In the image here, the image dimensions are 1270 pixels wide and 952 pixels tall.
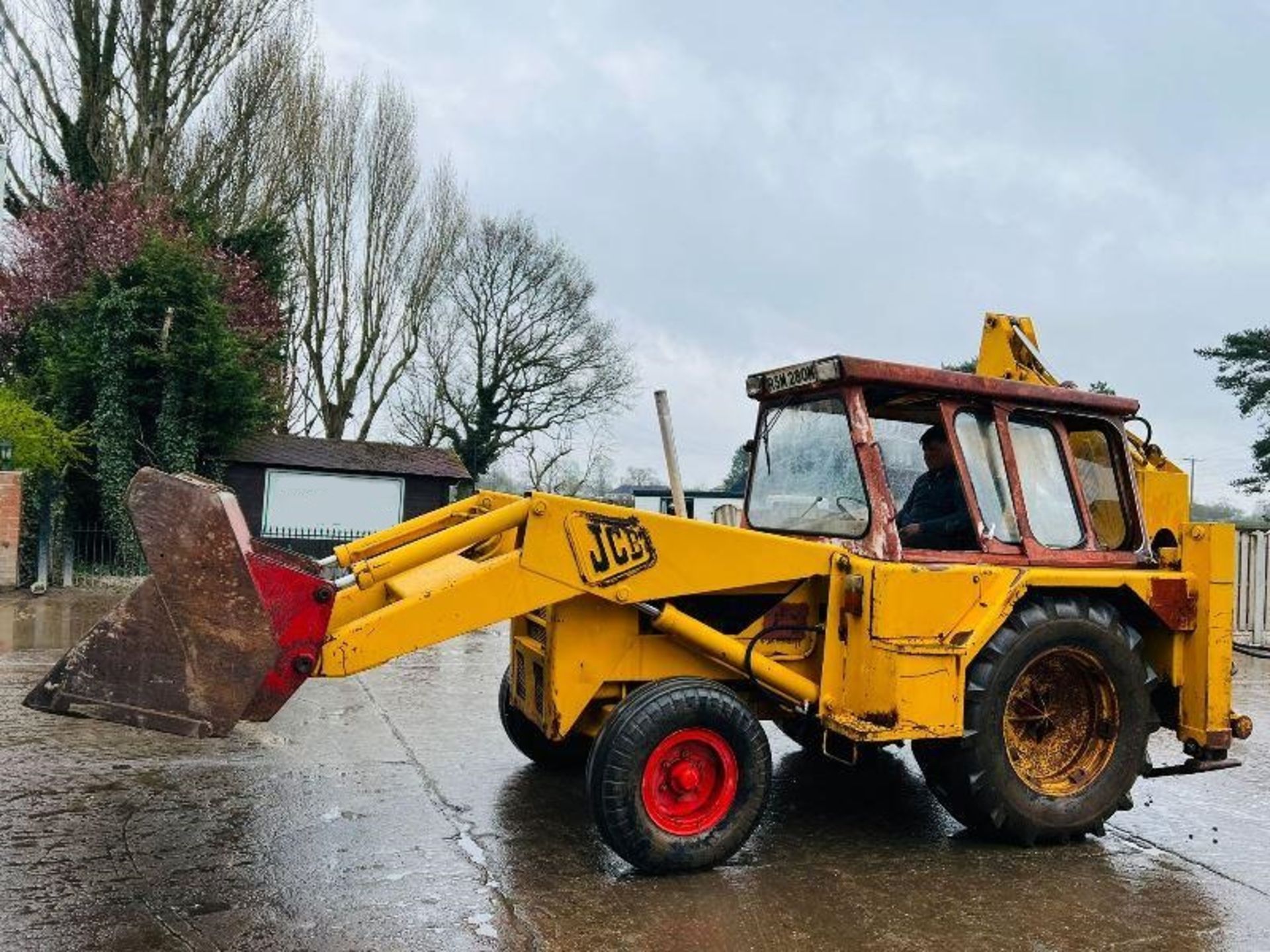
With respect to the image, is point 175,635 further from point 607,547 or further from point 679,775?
point 679,775

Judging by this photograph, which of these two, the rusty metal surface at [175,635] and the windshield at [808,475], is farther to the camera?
the windshield at [808,475]

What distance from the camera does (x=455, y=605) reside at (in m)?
4.25

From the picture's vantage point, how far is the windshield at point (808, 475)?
16.5 feet

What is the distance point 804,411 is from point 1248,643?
9234 mm

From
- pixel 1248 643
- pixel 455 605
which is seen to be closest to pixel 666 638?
pixel 455 605

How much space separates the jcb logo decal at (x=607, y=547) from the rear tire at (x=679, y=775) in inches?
20.4

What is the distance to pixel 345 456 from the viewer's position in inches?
864

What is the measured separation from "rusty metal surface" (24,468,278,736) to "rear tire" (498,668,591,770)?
7.51ft

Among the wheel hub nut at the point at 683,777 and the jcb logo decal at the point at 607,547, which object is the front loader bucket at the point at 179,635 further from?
the wheel hub nut at the point at 683,777

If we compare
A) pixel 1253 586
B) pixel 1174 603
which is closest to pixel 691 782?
pixel 1174 603

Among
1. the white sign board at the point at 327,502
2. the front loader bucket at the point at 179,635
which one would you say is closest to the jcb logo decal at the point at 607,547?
the front loader bucket at the point at 179,635

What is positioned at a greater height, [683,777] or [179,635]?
[179,635]

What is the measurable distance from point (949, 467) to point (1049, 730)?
4.44 ft

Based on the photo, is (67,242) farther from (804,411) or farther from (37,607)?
(804,411)
